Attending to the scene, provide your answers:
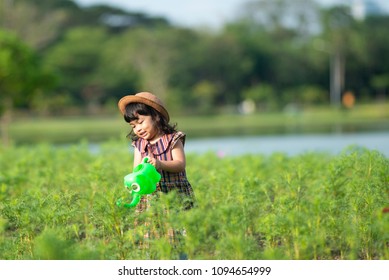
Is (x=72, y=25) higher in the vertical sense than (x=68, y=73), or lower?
higher

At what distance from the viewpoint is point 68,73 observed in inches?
1950

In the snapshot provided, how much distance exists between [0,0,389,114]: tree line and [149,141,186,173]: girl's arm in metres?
37.8

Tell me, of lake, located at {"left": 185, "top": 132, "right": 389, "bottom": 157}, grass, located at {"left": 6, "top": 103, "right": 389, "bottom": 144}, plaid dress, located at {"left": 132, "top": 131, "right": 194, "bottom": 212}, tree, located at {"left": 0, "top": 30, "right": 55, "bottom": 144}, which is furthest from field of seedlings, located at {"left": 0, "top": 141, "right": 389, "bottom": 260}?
tree, located at {"left": 0, "top": 30, "right": 55, "bottom": 144}

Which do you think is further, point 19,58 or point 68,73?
point 68,73

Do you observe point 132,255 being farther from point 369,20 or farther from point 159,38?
point 369,20

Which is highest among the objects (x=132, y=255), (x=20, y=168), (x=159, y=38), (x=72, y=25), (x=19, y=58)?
(x=72, y=25)

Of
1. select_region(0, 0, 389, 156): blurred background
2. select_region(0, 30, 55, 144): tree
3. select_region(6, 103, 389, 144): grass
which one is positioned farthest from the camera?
select_region(0, 0, 389, 156): blurred background

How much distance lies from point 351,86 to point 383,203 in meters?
55.5

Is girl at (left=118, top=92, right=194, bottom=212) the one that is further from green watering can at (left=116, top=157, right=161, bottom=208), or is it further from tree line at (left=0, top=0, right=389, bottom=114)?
tree line at (left=0, top=0, right=389, bottom=114)

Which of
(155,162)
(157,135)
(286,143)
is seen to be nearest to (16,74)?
(286,143)

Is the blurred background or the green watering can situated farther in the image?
the blurred background

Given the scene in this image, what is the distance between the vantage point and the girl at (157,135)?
4.77m

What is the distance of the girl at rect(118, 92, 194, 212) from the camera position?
15.6 feet

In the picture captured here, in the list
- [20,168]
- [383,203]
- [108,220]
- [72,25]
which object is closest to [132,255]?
[108,220]
